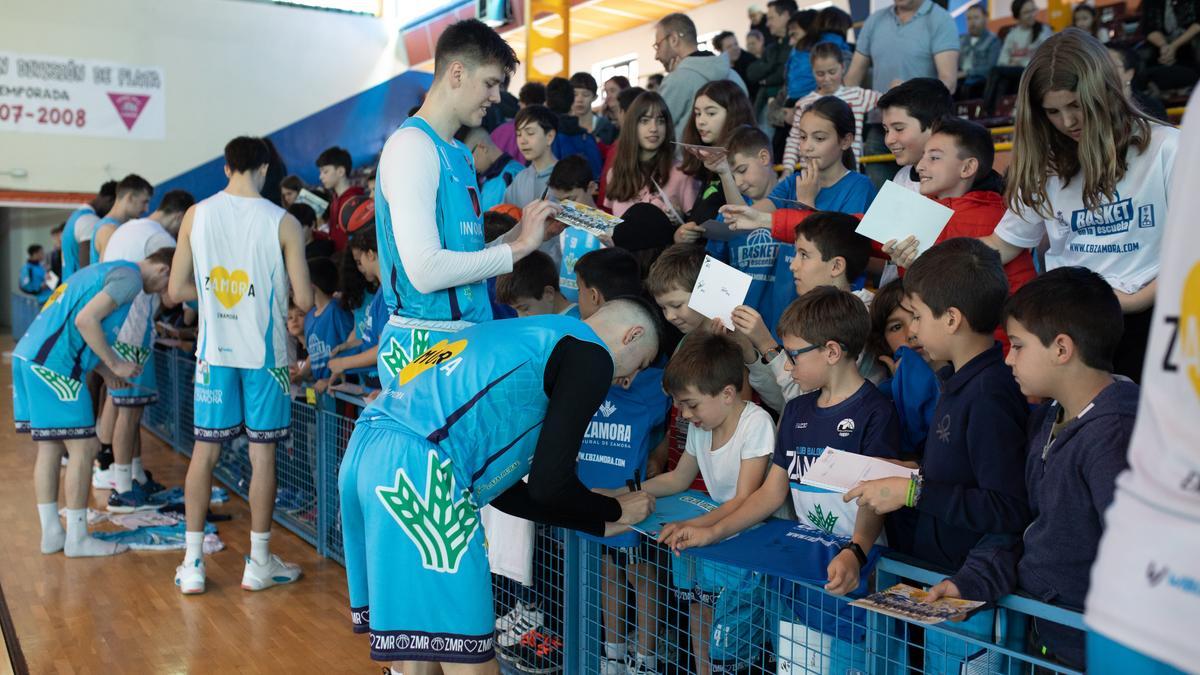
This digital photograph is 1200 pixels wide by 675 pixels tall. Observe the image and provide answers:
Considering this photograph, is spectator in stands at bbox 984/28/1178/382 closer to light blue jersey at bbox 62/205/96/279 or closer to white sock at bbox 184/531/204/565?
white sock at bbox 184/531/204/565

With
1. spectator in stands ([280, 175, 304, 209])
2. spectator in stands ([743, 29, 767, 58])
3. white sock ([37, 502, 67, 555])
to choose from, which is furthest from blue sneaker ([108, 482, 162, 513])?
spectator in stands ([743, 29, 767, 58])

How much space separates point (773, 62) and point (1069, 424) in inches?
232

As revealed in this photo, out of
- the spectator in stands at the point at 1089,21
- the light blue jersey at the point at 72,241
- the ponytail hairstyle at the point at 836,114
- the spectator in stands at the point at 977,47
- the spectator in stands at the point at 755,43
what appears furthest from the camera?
the spectator in stands at the point at 977,47

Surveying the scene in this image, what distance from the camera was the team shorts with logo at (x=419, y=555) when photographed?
1989mm

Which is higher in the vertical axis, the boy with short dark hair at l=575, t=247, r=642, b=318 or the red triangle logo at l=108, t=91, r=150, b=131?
the red triangle logo at l=108, t=91, r=150, b=131

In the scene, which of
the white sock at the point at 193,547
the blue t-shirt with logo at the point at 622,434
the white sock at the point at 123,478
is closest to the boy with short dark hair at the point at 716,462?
the blue t-shirt with logo at the point at 622,434

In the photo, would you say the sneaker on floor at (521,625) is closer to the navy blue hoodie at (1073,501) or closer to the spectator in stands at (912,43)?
the navy blue hoodie at (1073,501)

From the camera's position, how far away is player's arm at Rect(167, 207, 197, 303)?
414 centimetres

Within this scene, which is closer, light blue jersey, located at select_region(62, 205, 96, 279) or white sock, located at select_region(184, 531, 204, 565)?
white sock, located at select_region(184, 531, 204, 565)

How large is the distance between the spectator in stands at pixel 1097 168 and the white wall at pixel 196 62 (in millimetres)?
14117

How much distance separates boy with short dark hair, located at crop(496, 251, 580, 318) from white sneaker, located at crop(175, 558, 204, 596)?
70.3 inches

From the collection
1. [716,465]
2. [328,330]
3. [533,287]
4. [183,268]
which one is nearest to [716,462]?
[716,465]

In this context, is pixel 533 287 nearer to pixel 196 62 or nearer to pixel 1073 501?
pixel 1073 501

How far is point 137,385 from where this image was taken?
18.0 feet
